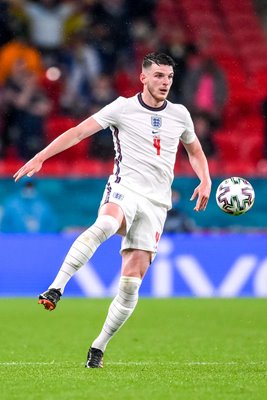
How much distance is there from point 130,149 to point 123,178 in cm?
23

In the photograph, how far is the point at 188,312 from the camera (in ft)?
45.0

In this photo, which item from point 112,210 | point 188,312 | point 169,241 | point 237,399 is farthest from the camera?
point 169,241

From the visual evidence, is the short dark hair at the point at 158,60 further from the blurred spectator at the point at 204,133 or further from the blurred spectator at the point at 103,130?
the blurred spectator at the point at 204,133

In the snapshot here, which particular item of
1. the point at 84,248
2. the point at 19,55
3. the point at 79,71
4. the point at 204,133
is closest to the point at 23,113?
the point at 19,55

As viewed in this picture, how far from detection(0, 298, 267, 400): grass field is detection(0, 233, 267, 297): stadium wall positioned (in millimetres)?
331

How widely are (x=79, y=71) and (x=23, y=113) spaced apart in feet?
6.99

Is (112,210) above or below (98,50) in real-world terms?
below

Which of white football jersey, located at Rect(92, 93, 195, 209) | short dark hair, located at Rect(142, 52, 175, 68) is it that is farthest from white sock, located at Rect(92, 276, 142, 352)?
short dark hair, located at Rect(142, 52, 175, 68)

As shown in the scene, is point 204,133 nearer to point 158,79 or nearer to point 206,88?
point 206,88

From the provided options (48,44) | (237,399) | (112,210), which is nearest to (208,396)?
(237,399)

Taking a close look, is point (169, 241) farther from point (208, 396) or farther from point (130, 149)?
point (208, 396)

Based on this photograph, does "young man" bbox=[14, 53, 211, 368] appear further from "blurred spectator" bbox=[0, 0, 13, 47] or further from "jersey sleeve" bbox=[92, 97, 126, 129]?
"blurred spectator" bbox=[0, 0, 13, 47]

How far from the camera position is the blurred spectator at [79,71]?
1880 centimetres

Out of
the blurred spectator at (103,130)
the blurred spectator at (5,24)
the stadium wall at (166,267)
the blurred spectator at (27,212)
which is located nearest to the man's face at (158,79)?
the stadium wall at (166,267)
